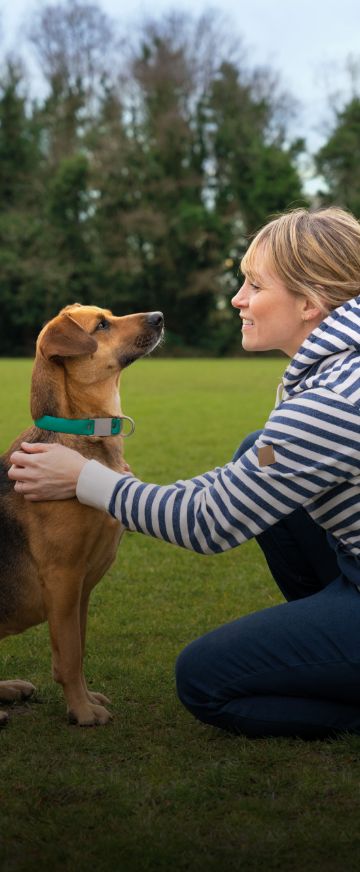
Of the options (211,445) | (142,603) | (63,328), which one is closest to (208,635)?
(63,328)

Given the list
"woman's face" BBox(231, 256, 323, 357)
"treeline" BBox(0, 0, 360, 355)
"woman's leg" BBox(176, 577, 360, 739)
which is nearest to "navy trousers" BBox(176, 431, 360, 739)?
"woman's leg" BBox(176, 577, 360, 739)

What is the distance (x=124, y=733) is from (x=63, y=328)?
60.7 inches

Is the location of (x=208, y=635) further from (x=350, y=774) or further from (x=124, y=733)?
(x=350, y=774)

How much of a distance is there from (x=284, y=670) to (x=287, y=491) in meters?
0.68

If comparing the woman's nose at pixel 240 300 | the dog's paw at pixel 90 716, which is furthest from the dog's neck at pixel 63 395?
the dog's paw at pixel 90 716

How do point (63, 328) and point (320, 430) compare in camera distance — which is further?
point (63, 328)

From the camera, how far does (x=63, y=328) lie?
4.00 m

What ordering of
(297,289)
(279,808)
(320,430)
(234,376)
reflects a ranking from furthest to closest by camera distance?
1. (234,376)
2. (297,289)
3. (320,430)
4. (279,808)

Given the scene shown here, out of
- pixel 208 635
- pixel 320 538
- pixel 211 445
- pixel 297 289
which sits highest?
pixel 297 289

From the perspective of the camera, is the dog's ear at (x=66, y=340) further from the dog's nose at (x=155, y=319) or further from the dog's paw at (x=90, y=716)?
the dog's paw at (x=90, y=716)

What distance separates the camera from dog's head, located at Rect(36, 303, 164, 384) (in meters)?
3.98

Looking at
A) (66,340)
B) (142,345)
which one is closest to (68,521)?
(66,340)

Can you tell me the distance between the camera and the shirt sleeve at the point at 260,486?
3.28m

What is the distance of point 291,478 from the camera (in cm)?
331
